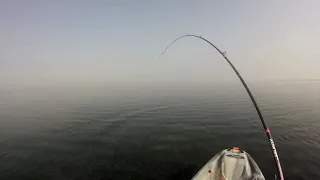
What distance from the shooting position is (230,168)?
15797mm

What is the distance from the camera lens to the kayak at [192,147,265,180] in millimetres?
14648

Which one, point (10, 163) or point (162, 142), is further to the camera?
point (162, 142)

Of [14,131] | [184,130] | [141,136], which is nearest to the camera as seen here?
[141,136]

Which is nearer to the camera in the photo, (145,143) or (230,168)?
(230,168)

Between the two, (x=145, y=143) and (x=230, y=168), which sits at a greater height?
(x=230, y=168)

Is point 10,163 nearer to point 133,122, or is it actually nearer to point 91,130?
point 91,130

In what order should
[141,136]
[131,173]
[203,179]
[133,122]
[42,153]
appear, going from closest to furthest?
[203,179], [131,173], [42,153], [141,136], [133,122]

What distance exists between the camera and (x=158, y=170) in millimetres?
18781

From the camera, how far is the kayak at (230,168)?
14648 millimetres

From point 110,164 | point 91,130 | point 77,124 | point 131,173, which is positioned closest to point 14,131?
point 77,124

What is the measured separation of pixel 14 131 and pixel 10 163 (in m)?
14.3

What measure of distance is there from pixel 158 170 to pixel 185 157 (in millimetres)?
3594

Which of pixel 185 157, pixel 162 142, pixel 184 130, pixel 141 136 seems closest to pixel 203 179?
pixel 185 157

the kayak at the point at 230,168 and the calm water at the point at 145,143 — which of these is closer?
the kayak at the point at 230,168
